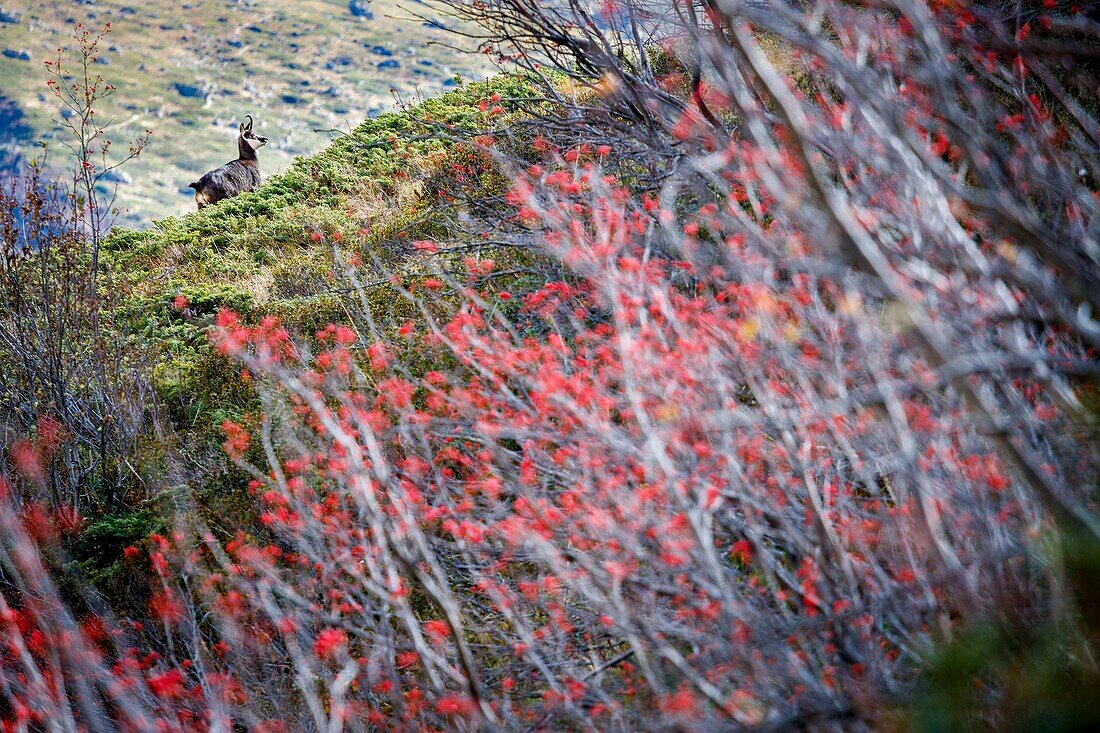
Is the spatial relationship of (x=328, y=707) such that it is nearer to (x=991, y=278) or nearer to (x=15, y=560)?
(x=15, y=560)

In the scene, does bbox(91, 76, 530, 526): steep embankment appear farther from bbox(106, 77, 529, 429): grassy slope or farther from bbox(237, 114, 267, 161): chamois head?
bbox(237, 114, 267, 161): chamois head

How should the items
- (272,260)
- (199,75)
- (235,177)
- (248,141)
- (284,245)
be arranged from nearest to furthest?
(272,260) → (284,245) → (235,177) → (248,141) → (199,75)

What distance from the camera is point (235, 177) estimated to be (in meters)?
15.3

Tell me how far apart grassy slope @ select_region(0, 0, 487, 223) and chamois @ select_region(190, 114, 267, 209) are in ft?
496

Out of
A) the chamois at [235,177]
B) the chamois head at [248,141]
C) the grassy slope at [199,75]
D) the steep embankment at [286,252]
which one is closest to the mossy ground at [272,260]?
the steep embankment at [286,252]

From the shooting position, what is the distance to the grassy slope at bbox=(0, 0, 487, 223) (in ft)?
516

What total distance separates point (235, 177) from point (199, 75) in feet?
670

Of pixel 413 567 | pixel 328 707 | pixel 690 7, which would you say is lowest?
pixel 328 707

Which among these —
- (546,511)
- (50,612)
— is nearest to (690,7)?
(546,511)

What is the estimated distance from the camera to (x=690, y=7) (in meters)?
4.79

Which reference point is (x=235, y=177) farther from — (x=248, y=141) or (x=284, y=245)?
(x=284, y=245)

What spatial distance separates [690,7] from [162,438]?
5764 mm

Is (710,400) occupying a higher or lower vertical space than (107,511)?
higher

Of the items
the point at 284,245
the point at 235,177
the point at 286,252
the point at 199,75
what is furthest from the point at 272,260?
the point at 199,75
